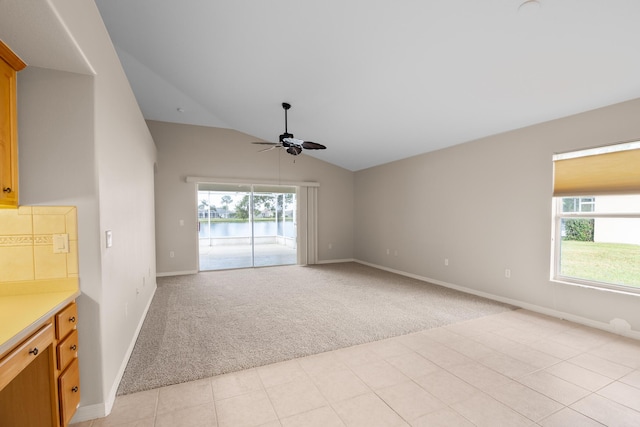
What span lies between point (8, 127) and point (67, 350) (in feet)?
4.31

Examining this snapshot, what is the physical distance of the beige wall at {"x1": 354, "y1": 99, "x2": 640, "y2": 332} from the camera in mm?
3275

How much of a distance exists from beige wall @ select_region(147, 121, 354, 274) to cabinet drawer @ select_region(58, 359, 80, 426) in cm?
454

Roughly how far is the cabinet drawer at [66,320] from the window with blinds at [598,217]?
16.2 feet

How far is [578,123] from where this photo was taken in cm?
338

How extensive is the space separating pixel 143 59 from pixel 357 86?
3.14m

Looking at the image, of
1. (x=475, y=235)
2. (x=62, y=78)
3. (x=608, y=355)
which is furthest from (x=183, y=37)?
(x=608, y=355)

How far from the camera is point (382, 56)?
3062 mm

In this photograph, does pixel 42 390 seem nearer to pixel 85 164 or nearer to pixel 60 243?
pixel 60 243

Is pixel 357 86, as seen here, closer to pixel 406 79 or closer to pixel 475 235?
pixel 406 79

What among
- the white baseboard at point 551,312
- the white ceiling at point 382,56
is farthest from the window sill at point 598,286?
the white ceiling at point 382,56

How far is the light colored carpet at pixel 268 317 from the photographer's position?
102 inches

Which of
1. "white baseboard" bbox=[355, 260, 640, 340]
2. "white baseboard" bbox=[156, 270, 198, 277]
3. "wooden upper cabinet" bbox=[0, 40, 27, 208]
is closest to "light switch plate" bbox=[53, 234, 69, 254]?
"wooden upper cabinet" bbox=[0, 40, 27, 208]

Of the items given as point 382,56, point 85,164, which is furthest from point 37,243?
point 382,56

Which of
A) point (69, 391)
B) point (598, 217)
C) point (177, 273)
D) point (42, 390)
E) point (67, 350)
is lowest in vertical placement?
point (177, 273)
